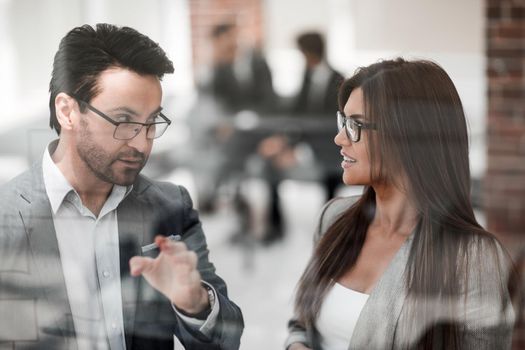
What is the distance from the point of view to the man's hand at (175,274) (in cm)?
146

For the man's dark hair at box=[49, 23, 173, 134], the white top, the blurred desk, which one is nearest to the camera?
the man's dark hair at box=[49, 23, 173, 134]

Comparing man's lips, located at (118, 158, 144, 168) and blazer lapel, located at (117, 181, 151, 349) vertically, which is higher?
man's lips, located at (118, 158, 144, 168)

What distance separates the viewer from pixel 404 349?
4.96 feet

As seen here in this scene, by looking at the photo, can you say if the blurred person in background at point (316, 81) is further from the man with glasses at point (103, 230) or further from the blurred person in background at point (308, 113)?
the man with glasses at point (103, 230)

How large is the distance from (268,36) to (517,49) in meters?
0.77

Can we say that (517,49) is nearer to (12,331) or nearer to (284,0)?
(284,0)

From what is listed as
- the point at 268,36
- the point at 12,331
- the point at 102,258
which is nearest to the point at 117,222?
the point at 102,258

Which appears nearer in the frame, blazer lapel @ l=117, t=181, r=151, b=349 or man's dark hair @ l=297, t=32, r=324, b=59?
blazer lapel @ l=117, t=181, r=151, b=349

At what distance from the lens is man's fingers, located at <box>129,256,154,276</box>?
147 centimetres

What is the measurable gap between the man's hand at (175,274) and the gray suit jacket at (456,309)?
1.09 feet

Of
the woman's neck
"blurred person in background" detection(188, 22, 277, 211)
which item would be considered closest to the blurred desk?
"blurred person in background" detection(188, 22, 277, 211)

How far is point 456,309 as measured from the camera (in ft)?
4.99

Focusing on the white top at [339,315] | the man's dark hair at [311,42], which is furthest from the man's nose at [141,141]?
the man's dark hair at [311,42]

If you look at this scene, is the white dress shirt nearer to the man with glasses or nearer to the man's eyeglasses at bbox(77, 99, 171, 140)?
the man with glasses
